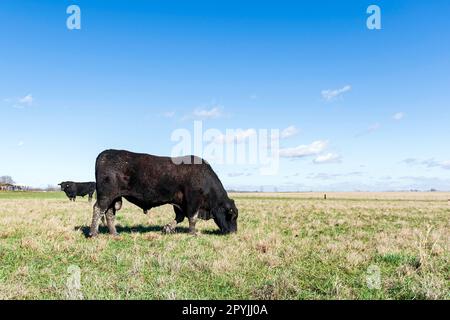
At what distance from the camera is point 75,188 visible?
43.4 meters

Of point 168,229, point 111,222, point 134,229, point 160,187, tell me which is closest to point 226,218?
point 168,229

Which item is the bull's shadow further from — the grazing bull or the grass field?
the grass field

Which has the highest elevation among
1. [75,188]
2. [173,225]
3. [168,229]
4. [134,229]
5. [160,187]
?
[160,187]

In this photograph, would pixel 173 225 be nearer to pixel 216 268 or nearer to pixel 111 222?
pixel 111 222

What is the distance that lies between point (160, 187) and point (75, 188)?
34724mm

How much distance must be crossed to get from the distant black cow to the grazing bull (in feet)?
109

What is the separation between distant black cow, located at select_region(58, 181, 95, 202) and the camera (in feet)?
142

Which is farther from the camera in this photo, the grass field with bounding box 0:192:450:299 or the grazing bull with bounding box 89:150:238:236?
the grazing bull with bounding box 89:150:238:236

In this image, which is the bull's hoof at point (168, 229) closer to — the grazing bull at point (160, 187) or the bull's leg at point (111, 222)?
the grazing bull at point (160, 187)

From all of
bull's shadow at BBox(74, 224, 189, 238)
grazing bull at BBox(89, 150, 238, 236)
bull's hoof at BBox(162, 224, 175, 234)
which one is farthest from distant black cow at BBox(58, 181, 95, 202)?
grazing bull at BBox(89, 150, 238, 236)

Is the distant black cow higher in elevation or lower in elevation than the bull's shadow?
higher

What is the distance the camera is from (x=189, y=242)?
1087cm

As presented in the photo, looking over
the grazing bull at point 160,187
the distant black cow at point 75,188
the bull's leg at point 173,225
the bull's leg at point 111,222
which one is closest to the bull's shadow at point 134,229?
the bull's leg at point 173,225
